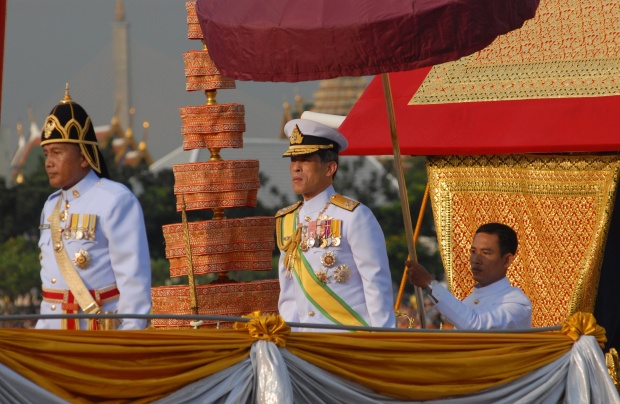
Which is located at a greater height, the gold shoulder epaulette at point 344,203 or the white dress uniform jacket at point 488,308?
the gold shoulder epaulette at point 344,203

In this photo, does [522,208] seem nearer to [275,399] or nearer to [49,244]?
[49,244]

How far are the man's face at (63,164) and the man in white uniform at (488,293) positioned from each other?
59.5 inches

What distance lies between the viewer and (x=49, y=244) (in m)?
6.08

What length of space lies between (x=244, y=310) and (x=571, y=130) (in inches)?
73.4

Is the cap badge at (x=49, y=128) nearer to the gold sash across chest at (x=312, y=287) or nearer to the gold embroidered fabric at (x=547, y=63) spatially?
the gold sash across chest at (x=312, y=287)

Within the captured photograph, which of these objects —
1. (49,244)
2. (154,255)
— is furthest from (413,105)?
(154,255)

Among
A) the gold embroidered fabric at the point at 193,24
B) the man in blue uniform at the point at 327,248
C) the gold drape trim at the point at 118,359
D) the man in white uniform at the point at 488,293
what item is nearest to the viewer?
the gold drape trim at the point at 118,359

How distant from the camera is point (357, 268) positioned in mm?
5848

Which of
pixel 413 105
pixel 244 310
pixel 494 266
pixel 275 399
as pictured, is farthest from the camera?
pixel 413 105

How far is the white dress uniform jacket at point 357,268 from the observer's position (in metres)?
5.71

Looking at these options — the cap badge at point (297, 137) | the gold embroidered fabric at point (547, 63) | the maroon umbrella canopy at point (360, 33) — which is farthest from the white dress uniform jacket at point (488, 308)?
the gold embroidered fabric at point (547, 63)

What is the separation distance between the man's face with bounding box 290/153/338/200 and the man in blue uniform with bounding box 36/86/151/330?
0.69 meters

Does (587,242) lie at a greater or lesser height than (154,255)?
lesser

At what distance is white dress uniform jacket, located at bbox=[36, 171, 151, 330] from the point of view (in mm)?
5809
